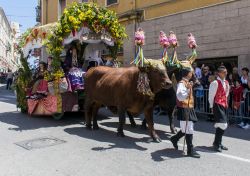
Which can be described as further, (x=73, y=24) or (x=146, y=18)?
(x=146, y=18)

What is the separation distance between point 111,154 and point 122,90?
185 centimetres

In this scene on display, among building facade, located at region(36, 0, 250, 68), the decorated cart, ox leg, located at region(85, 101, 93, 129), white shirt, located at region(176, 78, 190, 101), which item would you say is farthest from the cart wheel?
building facade, located at region(36, 0, 250, 68)

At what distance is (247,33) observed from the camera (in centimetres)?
1313

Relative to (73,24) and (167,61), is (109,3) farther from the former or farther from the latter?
(167,61)

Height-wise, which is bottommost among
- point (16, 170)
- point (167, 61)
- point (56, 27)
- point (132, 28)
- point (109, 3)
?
point (16, 170)

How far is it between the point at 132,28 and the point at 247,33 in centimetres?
689

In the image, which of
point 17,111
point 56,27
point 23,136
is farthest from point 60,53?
point 17,111

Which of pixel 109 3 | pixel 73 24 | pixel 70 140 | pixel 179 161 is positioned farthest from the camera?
pixel 109 3

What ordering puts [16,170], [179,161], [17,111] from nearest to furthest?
[16,170] → [179,161] → [17,111]

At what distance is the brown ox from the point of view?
304 inches

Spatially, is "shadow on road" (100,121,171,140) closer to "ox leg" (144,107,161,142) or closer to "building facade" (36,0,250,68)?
"ox leg" (144,107,161,142)

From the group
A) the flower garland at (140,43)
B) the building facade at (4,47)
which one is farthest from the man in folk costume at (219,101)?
the building facade at (4,47)

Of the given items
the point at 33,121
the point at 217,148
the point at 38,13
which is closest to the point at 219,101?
the point at 217,148

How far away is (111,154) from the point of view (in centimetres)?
689
